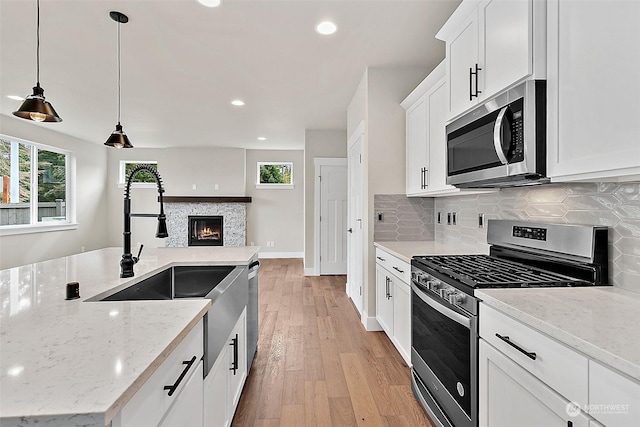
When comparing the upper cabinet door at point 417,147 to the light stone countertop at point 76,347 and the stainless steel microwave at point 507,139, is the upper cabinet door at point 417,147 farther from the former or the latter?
the light stone countertop at point 76,347

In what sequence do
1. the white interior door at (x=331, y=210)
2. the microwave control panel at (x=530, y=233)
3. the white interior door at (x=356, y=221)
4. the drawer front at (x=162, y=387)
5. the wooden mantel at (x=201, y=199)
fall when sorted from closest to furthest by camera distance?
the drawer front at (x=162, y=387) < the microwave control panel at (x=530, y=233) < the white interior door at (x=356, y=221) < the white interior door at (x=331, y=210) < the wooden mantel at (x=201, y=199)

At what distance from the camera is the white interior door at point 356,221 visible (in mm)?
3842

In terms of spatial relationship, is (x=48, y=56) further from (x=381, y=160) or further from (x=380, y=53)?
(x=381, y=160)

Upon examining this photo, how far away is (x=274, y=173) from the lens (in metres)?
8.32

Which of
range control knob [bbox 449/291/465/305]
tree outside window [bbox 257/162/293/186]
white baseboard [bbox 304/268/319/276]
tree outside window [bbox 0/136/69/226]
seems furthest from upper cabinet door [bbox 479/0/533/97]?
tree outside window [bbox 0/136/69/226]

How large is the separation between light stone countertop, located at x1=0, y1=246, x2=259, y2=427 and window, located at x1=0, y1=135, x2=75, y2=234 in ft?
17.8

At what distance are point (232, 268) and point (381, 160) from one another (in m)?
1.92

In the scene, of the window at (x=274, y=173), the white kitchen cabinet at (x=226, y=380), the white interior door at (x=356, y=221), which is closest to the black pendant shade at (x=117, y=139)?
the white kitchen cabinet at (x=226, y=380)

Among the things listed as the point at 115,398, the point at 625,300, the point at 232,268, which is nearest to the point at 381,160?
the point at 232,268

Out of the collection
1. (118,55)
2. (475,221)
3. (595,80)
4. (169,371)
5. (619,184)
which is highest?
(118,55)

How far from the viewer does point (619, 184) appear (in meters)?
1.40

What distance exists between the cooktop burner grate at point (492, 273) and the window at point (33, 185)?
662 cm

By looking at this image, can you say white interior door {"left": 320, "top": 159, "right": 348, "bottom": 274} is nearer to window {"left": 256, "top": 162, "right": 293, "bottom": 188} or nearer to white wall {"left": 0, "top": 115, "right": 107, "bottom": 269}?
window {"left": 256, "top": 162, "right": 293, "bottom": 188}

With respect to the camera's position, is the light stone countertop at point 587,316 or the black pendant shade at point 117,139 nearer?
the light stone countertop at point 587,316
